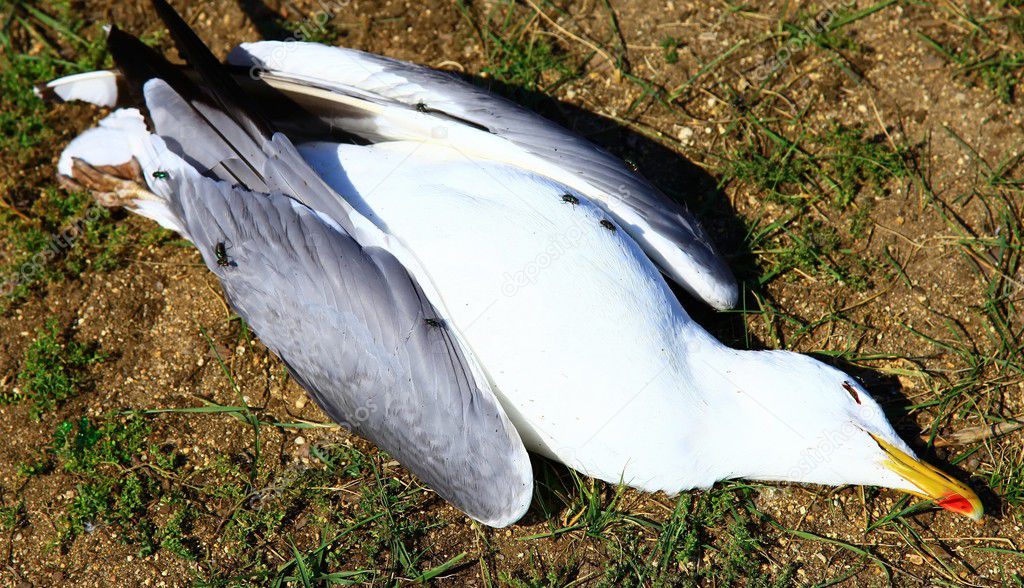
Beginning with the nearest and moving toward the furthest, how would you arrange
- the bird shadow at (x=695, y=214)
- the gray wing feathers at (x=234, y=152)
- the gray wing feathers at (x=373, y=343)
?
the gray wing feathers at (x=373, y=343)
the gray wing feathers at (x=234, y=152)
the bird shadow at (x=695, y=214)

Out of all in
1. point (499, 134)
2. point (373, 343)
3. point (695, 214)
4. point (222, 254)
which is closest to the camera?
point (373, 343)

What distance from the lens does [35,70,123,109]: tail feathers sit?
3834 millimetres

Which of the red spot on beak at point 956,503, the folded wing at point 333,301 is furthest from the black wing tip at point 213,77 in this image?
the red spot on beak at point 956,503

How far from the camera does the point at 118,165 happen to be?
3.87m

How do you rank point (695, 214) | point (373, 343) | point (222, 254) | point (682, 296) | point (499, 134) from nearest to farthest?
point (373, 343)
point (222, 254)
point (499, 134)
point (682, 296)
point (695, 214)

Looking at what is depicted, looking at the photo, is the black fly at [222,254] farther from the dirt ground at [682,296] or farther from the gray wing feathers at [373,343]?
the dirt ground at [682,296]

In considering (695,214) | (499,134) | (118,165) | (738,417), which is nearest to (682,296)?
(695,214)

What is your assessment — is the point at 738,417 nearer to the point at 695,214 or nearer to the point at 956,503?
the point at 956,503

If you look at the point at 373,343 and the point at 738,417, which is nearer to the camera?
the point at 373,343

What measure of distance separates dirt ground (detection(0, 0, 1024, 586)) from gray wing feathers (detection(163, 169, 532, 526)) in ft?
1.99

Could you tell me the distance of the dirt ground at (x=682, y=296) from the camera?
3393 millimetres

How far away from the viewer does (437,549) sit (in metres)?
3.39

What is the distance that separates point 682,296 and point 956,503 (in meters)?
1.38

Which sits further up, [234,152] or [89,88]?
[234,152]
